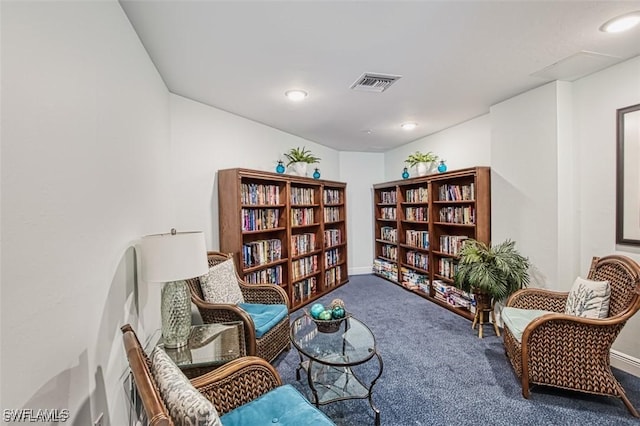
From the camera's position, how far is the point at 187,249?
64.3 inches

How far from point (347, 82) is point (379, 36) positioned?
69 centimetres

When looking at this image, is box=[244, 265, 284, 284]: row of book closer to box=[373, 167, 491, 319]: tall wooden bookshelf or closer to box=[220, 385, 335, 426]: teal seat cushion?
box=[220, 385, 335, 426]: teal seat cushion

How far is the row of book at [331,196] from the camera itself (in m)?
4.80

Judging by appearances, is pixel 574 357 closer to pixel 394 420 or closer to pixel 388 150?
pixel 394 420

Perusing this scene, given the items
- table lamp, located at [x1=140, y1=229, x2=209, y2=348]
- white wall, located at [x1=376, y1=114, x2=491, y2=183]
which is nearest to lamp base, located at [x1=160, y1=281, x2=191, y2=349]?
table lamp, located at [x1=140, y1=229, x2=209, y2=348]

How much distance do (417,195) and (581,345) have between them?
286cm

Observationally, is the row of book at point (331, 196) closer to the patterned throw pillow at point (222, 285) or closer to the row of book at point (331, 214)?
the row of book at point (331, 214)

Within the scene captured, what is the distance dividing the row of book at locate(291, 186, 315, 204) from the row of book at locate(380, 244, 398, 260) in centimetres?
185

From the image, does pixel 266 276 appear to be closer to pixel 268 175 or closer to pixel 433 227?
pixel 268 175

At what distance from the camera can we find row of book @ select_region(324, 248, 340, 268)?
4.74 metres

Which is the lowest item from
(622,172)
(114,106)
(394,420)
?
(394,420)

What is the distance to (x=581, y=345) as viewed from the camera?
6.33ft

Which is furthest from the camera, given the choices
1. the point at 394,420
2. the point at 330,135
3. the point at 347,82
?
the point at 330,135

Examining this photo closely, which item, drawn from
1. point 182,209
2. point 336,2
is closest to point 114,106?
point 336,2
